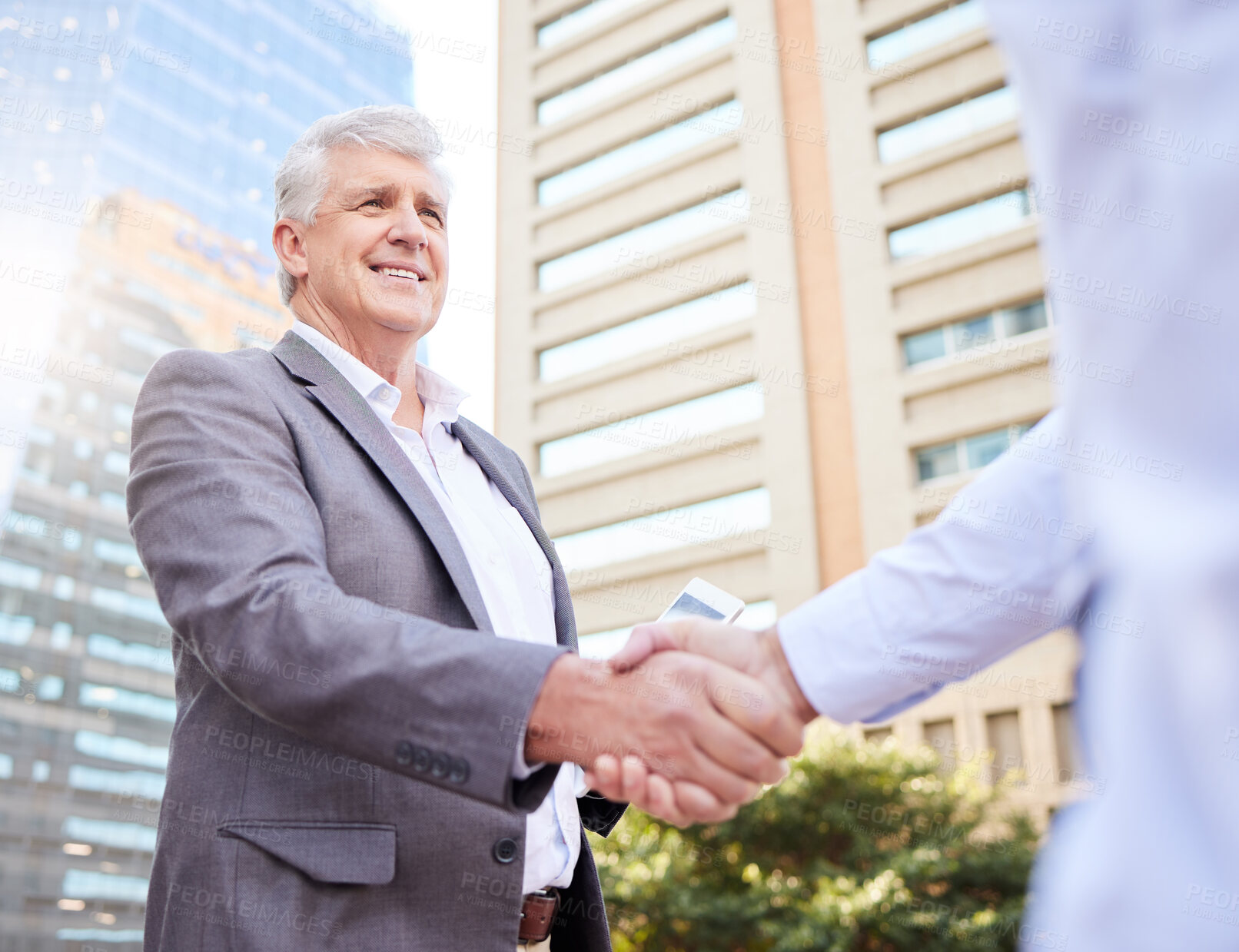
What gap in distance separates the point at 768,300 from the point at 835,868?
65.8 ft

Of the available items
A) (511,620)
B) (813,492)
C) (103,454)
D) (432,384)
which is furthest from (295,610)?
(813,492)

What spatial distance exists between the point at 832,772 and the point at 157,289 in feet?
57.9

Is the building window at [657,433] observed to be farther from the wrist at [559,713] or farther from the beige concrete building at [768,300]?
the wrist at [559,713]

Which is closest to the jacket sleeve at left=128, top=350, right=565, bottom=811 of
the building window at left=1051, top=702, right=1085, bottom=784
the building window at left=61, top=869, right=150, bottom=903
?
the building window at left=61, top=869, right=150, bottom=903

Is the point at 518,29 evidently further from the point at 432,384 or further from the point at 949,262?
the point at 432,384

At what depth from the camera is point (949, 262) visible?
2825 cm

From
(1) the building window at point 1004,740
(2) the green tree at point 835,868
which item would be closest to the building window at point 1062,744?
(1) the building window at point 1004,740

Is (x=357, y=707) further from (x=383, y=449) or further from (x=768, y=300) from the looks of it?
(x=768, y=300)

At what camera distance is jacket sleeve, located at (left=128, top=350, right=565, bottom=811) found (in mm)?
1298

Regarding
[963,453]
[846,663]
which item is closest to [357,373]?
[846,663]

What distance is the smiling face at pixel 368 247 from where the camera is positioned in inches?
85.6

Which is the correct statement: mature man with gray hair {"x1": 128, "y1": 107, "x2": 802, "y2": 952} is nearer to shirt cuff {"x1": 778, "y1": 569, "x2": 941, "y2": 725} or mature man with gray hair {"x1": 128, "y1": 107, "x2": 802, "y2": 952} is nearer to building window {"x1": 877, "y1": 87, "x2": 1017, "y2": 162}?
shirt cuff {"x1": 778, "y1": 569, "x2": 941, "y2": 725}

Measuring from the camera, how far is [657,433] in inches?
1316

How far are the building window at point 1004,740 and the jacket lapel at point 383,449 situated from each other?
24.0 m
